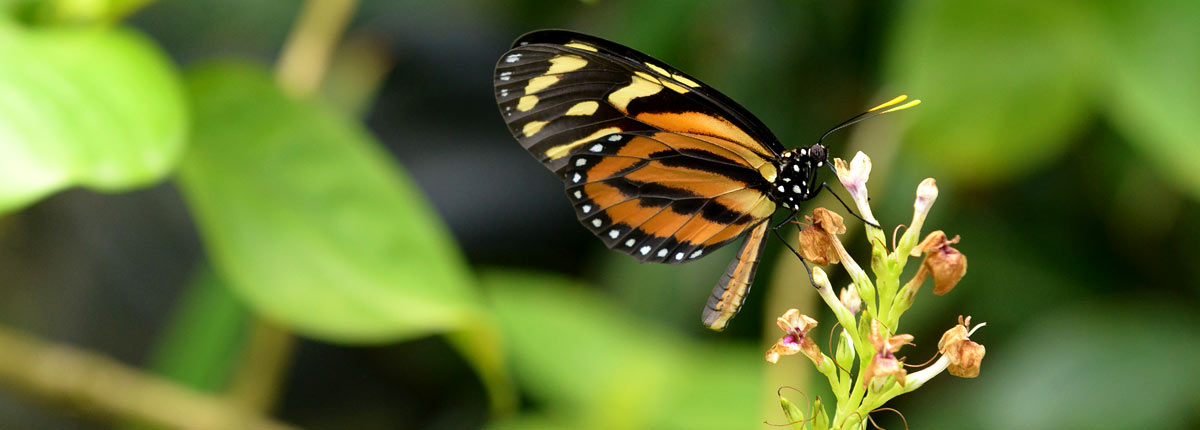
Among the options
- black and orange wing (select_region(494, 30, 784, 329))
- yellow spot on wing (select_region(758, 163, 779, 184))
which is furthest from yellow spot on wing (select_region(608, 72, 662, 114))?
yellow spot on wing (select_region(758, 163, 779, 184))

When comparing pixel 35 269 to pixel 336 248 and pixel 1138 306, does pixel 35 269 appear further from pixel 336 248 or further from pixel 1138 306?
pixel 1138 306

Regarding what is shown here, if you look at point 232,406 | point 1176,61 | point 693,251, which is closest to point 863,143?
point 1176,61

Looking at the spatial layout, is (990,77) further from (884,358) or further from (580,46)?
(884,358)

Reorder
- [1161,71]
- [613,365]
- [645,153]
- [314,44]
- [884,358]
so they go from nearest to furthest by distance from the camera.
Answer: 1. [884,358]
2. [645,153]
3. [1161,71]
4. [314,44]
5. [613,365]

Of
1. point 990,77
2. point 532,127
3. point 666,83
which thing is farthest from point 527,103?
point 990,77

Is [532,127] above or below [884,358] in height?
above

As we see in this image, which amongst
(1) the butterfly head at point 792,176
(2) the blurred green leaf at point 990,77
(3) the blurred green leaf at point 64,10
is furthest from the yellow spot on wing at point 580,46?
(2) the blurred green leaf at point 990,77

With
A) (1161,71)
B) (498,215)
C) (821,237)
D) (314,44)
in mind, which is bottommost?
(821,237)
